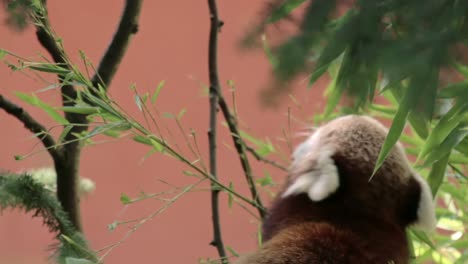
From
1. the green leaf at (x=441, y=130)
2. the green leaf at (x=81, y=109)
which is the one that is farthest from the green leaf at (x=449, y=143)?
the green leaf at (x=81, y=109)

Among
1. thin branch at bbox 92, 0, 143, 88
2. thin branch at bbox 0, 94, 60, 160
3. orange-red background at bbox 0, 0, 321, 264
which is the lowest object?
orange-red background at bbox 0, 0, 321, 264

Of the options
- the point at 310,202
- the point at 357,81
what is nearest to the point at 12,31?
the point at 310,202

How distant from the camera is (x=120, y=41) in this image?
1107 millimetres

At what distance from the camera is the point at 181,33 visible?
2.02m

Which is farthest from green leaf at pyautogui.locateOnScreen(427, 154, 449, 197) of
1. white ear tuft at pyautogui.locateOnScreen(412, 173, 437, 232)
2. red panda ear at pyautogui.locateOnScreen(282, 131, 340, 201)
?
red panda ear at pyautogui.locateOnScreen(282, 131, 340, 201)

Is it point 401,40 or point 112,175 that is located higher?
point 401,40

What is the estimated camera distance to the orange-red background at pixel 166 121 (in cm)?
193

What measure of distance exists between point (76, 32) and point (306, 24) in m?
1.71

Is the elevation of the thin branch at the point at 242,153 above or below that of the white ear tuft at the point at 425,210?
Answer: above

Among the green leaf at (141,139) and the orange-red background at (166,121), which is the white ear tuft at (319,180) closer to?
the green leaf at (141,139)

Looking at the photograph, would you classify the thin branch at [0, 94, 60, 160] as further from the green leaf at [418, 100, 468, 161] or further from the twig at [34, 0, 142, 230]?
the green leaf at [418, 100, 468, 161]

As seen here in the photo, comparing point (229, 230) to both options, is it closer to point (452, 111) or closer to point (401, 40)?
point (452, 111)

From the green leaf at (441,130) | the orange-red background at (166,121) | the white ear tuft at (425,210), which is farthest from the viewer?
the orange-red background at (166,121)

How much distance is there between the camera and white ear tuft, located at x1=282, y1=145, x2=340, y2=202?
107cm
